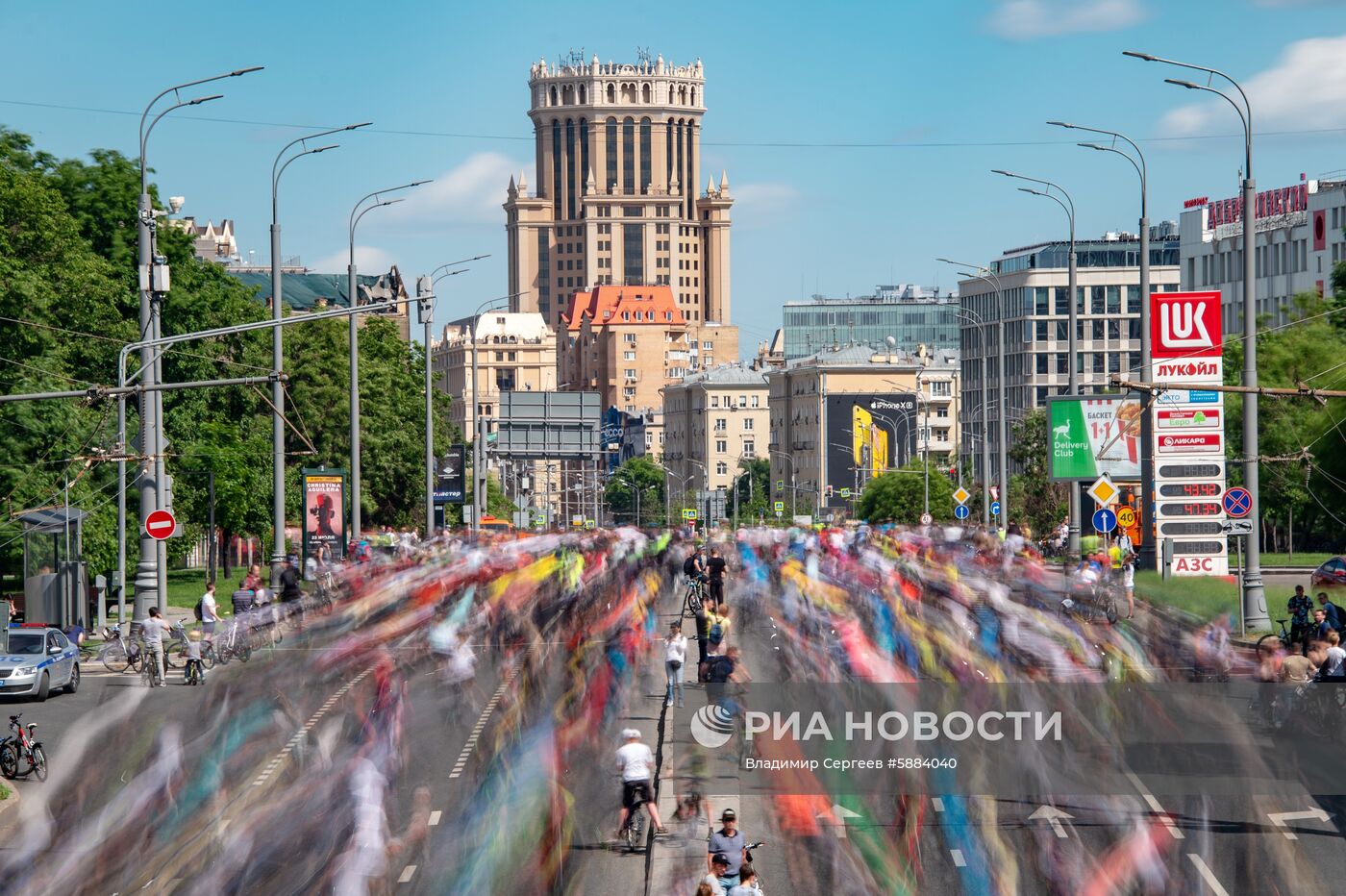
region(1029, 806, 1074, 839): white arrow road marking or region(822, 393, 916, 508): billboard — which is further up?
region(822, 393, 916, 508): billboard

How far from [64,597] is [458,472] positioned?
36832 millimetres

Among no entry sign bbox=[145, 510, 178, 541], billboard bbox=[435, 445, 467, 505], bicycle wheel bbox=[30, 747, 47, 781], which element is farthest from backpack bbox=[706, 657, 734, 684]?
billboard bbox=[435, 445, 467, 505]

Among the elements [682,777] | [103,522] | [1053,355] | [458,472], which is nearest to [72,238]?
[103,522]

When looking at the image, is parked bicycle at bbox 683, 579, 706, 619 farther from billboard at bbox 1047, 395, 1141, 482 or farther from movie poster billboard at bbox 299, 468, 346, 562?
billboard at bbox 1047, 395, 1141, 482

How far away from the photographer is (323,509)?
167ft

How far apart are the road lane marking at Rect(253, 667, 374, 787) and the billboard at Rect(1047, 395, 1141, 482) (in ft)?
74.1

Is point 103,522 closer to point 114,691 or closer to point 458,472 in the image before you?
point 114,691

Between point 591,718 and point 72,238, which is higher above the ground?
point 72,238

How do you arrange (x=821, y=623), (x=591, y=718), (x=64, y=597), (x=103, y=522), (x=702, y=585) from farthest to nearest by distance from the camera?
(x=103, y=522) < (x=702, y=585) < (x=64, y=597) < (x=821, y=623) < (x=591, y=718)

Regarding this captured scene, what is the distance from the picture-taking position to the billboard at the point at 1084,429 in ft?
165

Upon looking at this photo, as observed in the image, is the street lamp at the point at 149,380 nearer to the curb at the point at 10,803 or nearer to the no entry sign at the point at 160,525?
the no entry sign at the point at 160,525

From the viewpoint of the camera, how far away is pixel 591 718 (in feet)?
91.4

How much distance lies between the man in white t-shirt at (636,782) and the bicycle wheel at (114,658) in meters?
19.6

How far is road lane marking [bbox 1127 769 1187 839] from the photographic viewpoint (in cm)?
1855
